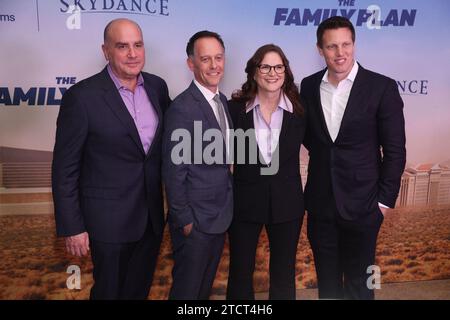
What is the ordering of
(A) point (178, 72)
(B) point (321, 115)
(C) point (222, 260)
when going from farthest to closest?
(C) point (222, 260), (A) point (178, 72), (B) point (321, 115)

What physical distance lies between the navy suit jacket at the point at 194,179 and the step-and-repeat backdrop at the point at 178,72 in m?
0.81

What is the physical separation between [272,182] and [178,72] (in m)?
1.09

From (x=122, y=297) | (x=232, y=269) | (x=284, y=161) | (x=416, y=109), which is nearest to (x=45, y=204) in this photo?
(x=122, y=297)

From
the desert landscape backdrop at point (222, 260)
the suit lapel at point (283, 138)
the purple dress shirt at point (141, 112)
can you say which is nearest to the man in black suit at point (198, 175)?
the purple dress shirt at point (141, 112)

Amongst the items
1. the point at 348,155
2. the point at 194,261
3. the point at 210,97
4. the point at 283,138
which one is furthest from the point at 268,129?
the point at 194,261

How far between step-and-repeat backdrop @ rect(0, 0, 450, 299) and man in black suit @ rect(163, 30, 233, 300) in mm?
701

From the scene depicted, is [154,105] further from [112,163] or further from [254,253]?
[254,253]

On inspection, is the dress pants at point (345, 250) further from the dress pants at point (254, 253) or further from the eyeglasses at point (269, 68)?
the eyeglasses at point (269, 68)

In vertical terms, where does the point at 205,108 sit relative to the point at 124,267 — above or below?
above

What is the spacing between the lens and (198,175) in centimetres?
232

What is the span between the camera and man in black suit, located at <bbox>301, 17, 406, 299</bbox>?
7.98 ft

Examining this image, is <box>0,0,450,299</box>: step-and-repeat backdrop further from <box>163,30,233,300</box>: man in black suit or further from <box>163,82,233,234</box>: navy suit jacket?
<box>163,82,233,234</box>: navy suit jacket

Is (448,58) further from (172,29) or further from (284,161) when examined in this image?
(172,29)

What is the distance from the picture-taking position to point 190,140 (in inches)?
87.4
